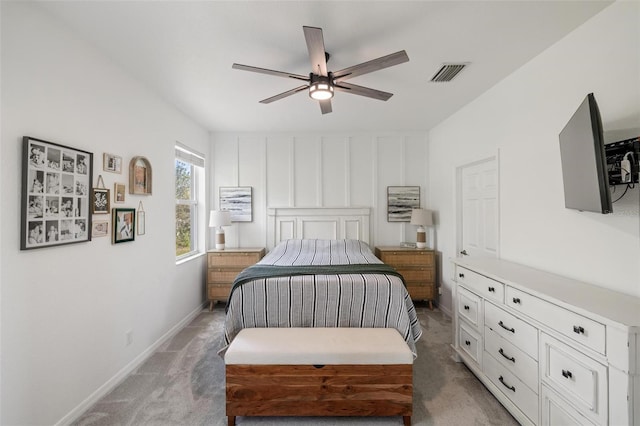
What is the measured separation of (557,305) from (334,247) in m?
2.64

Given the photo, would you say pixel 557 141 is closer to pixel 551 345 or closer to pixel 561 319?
pixel 561 319

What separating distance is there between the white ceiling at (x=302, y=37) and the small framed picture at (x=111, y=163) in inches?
31.3

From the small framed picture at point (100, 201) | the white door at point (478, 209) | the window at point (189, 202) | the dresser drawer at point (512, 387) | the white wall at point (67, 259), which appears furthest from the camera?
the window at point (189, 202)

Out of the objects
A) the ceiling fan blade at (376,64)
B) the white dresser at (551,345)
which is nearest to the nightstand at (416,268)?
the white dresser at (551,345)

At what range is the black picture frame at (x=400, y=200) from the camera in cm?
432

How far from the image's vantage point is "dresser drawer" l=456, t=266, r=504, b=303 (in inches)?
76.2

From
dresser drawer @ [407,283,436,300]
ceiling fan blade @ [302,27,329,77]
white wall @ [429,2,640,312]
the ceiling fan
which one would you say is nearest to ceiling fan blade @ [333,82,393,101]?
the ceiling fan

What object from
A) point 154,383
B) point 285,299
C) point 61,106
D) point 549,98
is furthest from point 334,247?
point 61,106

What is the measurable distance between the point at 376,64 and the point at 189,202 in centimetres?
317

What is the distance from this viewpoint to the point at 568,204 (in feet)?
5.65

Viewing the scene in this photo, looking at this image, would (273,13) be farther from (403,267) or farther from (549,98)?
(403,267)

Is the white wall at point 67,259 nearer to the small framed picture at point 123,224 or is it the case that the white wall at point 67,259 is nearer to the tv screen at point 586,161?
the small framed picture at point 123,224

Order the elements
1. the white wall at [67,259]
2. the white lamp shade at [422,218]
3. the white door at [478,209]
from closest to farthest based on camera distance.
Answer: the white wall at [67,259] < the white door at [478,209] < the white lamp shade at [422,218]

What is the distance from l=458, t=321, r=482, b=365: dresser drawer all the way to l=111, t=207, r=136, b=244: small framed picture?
3.05 m
